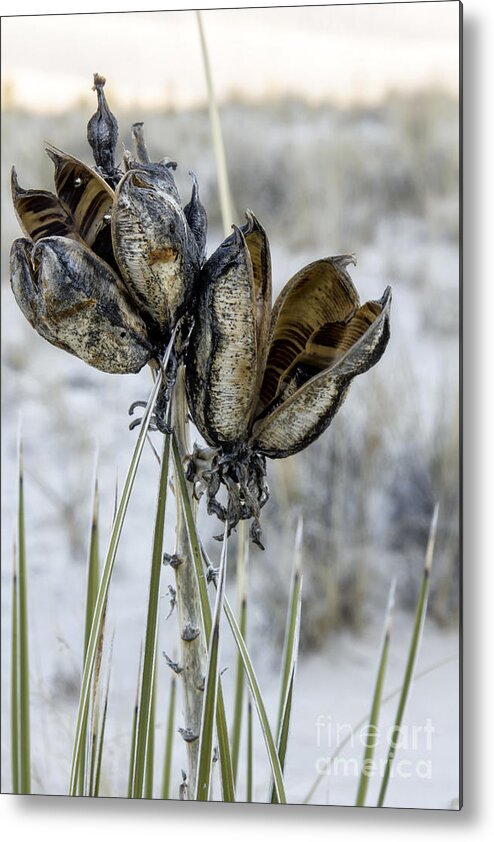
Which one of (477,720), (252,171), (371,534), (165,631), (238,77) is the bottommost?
(477,720)

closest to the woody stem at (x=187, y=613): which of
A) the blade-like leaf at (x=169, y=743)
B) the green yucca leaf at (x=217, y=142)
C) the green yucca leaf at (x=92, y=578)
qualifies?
the green yucca leaf at (x=92, y=578)

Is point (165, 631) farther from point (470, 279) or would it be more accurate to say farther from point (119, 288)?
point (119, 288)

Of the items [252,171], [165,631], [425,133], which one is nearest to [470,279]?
[425,133]

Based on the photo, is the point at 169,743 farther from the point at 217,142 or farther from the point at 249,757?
the point at 217,142

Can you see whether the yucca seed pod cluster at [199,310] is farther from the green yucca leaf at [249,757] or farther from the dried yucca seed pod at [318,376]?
the green yucca leaf at [249,757]

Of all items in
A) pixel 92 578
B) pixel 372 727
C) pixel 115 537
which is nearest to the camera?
pixel 115 537

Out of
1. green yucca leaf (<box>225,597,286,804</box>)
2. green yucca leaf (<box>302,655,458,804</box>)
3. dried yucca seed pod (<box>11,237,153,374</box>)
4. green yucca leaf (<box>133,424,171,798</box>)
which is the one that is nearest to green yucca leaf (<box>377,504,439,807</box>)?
green yucca leaf (<box>302,655,458,804</box>)

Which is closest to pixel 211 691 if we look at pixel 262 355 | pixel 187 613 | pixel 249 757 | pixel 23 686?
pixel 187 613
